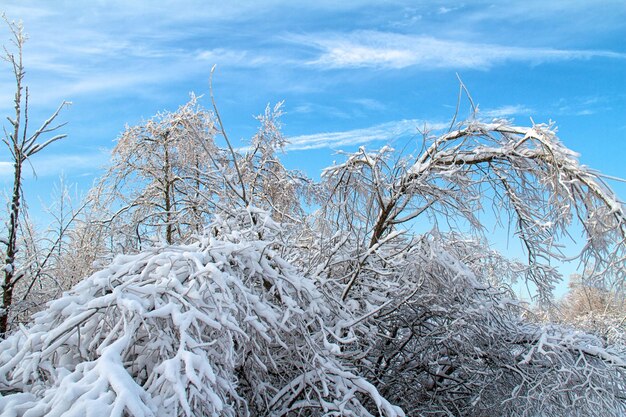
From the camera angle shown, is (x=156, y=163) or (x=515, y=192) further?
A: (x=156, y=163)

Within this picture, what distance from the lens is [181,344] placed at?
9.27ft

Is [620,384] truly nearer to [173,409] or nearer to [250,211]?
[250,211]

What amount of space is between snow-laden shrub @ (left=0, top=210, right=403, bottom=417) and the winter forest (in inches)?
0.5

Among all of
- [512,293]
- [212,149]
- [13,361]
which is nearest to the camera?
[13,361]

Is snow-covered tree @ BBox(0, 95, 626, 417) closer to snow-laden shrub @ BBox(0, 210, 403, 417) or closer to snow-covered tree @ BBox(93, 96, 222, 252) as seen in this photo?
snow-laden shrub @ BBox(0, 210, 403, 417)

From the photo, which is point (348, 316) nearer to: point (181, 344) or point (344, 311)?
point (344, 311)

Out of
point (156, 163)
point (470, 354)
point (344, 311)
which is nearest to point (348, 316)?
point (344, 311)

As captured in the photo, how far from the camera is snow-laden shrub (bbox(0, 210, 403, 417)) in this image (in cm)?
264

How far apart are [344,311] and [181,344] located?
80.1 inches

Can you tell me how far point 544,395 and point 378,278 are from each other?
1.91 meters

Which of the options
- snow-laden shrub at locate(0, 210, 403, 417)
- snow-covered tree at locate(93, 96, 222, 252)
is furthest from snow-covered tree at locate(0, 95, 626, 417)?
snow-covered tree at locate(93, 96, 222, 252)

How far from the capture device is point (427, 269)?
521 cm

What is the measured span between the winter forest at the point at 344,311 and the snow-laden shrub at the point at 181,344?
12mm

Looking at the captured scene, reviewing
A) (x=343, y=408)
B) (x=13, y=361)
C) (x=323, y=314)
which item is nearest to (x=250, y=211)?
(x=323, y=314)
